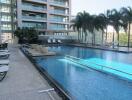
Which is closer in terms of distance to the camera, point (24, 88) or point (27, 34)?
point (24, 88)

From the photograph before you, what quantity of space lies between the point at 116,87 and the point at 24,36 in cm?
2599

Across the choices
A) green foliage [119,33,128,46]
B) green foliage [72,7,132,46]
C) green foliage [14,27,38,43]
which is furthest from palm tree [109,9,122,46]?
green foliage [14,27,38,43]

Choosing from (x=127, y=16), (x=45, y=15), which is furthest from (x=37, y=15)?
(x=127, y=16)

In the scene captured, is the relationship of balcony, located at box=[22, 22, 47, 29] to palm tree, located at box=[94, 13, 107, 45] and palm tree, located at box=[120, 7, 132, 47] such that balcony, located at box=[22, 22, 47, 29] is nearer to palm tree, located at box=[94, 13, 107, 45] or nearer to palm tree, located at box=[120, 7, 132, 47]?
palm tree, located at box=[94, 13, 107, 45]

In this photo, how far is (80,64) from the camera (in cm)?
1186

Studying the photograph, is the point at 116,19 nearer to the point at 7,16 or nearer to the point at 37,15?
the point at 37,15

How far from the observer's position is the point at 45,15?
39.2 m

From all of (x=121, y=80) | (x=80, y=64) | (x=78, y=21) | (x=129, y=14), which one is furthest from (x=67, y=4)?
(x=121, y=80)

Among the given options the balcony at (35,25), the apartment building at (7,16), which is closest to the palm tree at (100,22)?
the balcony at (35,25)

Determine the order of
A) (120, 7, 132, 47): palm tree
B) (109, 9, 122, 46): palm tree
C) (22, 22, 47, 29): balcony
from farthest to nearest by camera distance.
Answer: (22, 22, 47, 29): balcony < (109, 9, 122, 46): palm tree < (120, 7, 132, 47): palm tree

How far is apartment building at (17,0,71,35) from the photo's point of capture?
36.4m

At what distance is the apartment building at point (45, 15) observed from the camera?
3641 cm

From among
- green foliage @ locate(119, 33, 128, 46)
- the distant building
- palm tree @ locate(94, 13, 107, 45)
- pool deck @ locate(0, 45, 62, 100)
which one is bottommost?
pool deck @ locate(0, 45, 62, 100)

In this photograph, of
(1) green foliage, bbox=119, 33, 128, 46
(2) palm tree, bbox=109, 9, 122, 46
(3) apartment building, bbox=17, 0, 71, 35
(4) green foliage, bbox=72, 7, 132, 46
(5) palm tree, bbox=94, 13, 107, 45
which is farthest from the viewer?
(3) apartment building, bbox=17, 0, 71, 35
